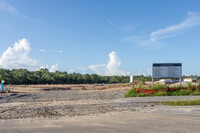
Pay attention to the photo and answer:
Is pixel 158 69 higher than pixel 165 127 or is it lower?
higher

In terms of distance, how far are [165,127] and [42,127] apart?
4545 millimetres

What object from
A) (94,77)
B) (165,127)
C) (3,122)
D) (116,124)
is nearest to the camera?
(165,127)

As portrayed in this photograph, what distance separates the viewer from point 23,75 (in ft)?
190

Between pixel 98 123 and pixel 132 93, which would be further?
pixel 132 93

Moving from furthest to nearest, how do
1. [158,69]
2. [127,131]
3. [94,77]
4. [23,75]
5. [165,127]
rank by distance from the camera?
[94,77] < [23,75] < [158,69] < [165,127] < [127,131]

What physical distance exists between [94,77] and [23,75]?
1317 inches

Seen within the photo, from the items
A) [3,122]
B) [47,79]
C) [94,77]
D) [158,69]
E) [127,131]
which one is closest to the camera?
[127,131]

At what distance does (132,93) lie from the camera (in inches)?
699

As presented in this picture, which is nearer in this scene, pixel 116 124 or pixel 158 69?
pixel 116 124

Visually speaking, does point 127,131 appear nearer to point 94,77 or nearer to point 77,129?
point 77,129

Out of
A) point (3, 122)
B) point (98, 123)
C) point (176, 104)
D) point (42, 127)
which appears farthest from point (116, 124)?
point (176, 104)

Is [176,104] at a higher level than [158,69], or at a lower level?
lower

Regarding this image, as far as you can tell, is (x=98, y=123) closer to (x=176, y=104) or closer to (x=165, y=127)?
(x=165, y=127)

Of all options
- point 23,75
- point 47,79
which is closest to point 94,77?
point 47,79
